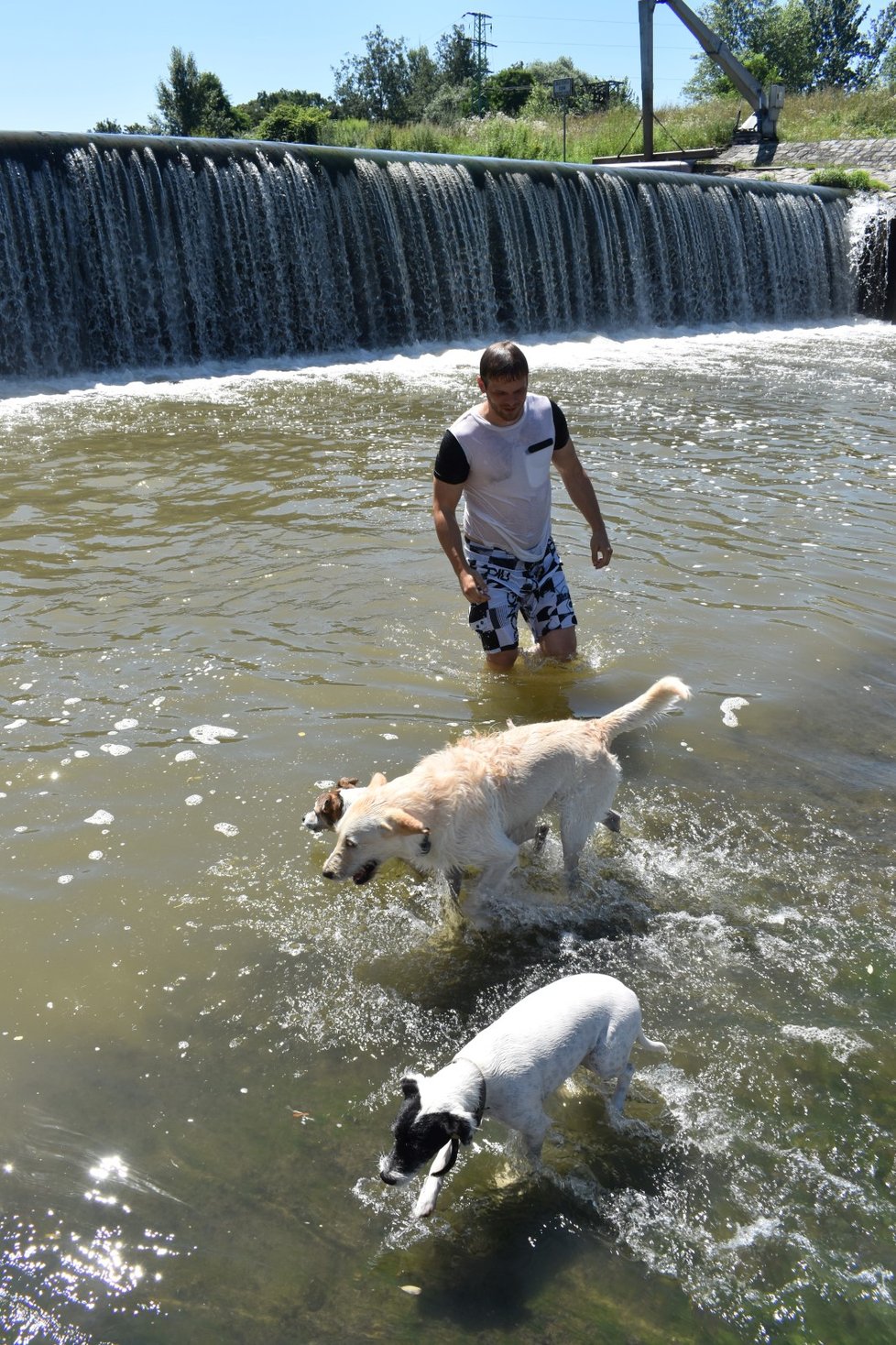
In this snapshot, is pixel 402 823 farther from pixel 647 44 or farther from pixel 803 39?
pixel 803 39

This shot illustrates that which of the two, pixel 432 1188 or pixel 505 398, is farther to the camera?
pixel 505 398

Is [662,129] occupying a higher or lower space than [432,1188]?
higher

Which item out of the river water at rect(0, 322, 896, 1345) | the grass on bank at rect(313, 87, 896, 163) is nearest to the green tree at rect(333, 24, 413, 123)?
the grass on bank at rect(313, 87, 896, 163)

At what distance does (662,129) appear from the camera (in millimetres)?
37281

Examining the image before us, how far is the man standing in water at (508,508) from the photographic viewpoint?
5.43m

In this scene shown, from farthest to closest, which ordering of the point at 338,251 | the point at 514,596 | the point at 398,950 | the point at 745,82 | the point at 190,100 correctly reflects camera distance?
the point at 190,100, the point at 745,82, the point at 338,251, the point at 514,596, the point at 398,950

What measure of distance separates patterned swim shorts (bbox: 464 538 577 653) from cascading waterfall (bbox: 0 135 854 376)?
13.9m

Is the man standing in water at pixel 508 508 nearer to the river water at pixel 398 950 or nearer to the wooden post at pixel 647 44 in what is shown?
the river water at pixel 398 950

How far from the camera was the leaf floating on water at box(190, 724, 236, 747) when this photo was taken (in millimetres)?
5629

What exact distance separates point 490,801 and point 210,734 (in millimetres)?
2240

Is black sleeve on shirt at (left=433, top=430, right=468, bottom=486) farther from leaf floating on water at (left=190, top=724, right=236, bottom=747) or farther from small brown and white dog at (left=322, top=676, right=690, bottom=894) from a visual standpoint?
leaf floating on water at (left=190, top=724, right=236, bottom=747)

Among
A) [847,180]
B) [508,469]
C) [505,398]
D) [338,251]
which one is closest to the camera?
[505,398]

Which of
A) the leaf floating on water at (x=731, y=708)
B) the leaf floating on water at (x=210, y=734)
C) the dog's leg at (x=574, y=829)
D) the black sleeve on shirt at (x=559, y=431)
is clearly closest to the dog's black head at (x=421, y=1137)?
the dog's leg at (x=574, y=829)

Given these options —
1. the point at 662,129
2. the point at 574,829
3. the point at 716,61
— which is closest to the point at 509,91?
the point at 662,129
